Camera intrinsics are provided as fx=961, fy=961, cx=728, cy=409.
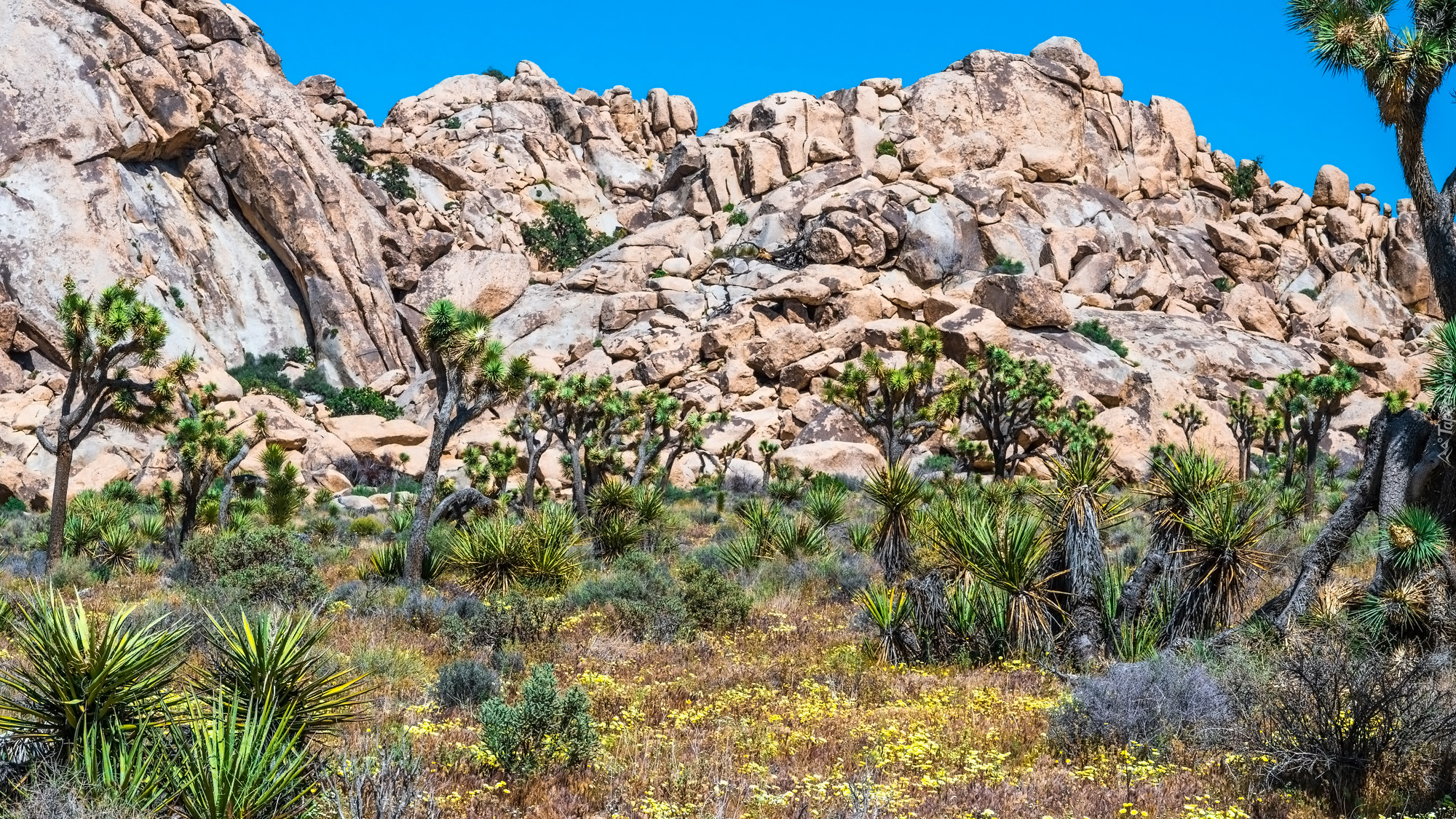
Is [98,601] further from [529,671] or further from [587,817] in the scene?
[587,817]

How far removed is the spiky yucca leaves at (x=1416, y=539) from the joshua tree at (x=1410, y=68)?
2457 mm

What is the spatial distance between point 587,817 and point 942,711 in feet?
11.8

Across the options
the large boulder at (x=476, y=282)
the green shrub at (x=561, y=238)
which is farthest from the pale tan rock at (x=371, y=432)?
the green shrub at (x=561, y=238)

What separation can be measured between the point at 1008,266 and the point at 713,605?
42.6 m

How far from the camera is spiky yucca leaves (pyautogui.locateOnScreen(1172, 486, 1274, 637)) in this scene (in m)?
9.30

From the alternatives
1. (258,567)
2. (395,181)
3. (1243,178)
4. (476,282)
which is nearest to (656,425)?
(258,567)

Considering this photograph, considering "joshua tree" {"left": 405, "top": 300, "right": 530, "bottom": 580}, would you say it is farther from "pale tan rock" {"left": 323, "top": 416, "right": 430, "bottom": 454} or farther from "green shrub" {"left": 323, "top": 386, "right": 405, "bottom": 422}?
"green shrub" {"left": 323, "top": 386, "right": 405, "bottom": 422}

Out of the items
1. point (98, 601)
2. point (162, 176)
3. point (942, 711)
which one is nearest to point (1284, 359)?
point (942, 711)

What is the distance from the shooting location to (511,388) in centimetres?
1702

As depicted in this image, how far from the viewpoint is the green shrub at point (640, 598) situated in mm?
12109

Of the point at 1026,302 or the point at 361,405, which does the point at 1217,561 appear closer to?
the point at 1026,302

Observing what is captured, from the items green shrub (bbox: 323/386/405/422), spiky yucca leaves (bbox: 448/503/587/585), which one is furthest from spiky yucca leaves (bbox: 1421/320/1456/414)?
green shrub (bbox: 323/386/405/422)

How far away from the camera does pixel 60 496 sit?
58.4ft

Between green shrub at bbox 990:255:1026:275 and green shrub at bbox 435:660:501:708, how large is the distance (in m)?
45.0
